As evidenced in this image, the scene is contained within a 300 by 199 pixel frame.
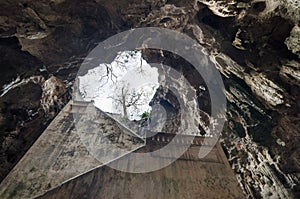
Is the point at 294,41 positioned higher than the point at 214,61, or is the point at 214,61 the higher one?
the point at 294,41

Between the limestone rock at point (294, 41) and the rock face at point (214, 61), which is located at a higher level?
the limestone rock at point (294, 41)

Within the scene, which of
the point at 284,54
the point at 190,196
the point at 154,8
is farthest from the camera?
the point at 154,8

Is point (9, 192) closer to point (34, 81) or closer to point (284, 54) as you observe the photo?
point (34, 81)

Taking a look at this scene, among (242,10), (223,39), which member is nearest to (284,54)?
(242,10)

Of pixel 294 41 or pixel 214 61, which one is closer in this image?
pixel 294 41

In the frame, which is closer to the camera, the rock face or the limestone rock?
the limestone rock

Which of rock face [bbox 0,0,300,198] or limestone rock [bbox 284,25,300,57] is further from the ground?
limestone rock [bbox 284,25,300,57]

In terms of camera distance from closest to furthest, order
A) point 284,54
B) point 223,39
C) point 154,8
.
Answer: point 284,54 → point 223,39 → point 154,8

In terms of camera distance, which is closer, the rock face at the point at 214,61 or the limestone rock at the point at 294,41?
the limestone rock at the point at 294,41
